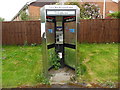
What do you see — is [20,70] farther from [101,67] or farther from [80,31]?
[80,31]

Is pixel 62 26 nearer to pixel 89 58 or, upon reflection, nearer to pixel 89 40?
pixel 89 58

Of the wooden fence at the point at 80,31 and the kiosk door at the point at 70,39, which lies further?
the wooden fence at the point at 80,31

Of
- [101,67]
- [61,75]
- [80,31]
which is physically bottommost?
[61,75]

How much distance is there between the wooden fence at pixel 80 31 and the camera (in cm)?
806

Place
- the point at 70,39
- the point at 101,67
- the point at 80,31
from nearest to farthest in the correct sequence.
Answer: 1. the point at 70,39
2. the point at 101,67
3. the point at 80,31

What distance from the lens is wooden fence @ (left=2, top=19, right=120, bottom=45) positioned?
26.5 feet

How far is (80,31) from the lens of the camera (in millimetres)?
8133

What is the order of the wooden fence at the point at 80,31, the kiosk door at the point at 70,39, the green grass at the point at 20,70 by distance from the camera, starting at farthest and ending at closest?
1. the wooden fence at the point at 80,31
2. the kiosk door at the point at 70,39
3. the green grass at the point at 20,70

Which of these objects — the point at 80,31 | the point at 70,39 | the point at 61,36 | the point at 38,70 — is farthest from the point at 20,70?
the point at 80,31

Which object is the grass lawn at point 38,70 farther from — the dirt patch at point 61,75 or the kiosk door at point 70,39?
the kiosk door at point 70,39

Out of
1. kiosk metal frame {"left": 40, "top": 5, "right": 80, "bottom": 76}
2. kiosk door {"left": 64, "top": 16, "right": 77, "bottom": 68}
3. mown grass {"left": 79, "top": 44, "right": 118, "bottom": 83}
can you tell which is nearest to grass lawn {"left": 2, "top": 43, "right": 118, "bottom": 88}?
mown grass {"left": 79, "top": 44, "right": 118, "bottom": 83}

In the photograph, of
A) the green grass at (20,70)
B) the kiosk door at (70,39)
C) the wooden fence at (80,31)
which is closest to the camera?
the green grass at (20,70)

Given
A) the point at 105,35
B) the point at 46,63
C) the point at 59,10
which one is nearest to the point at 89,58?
the point at 46,63

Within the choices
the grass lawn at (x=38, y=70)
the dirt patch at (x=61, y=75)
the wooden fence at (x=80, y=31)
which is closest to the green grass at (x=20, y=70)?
the grass lawn at (x=38, y=70)
